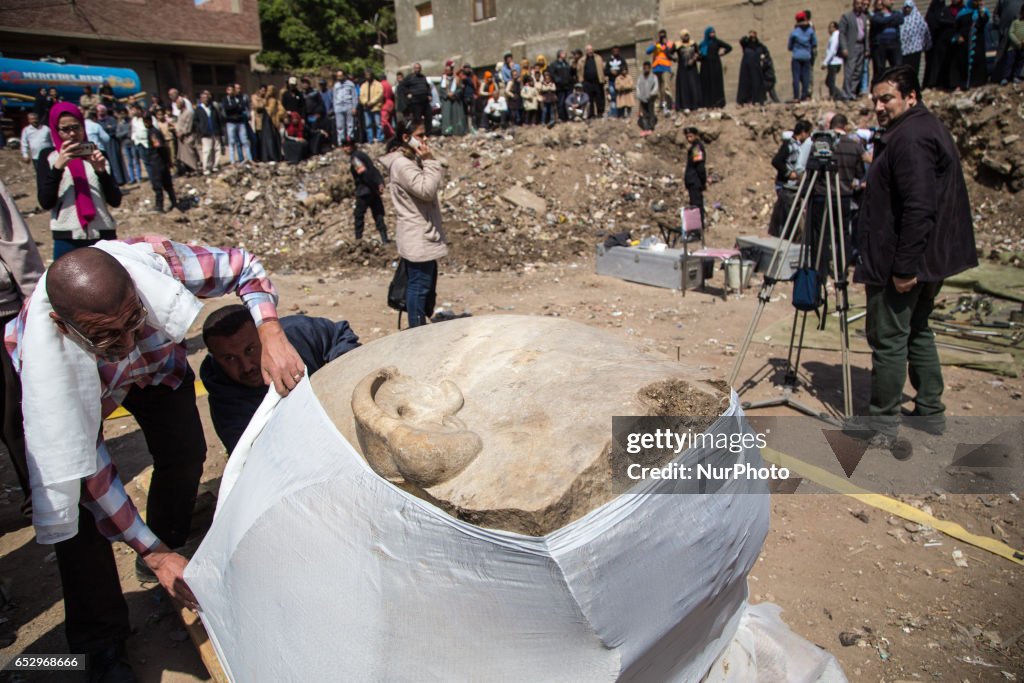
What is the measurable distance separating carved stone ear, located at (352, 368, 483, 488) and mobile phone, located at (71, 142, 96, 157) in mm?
3410

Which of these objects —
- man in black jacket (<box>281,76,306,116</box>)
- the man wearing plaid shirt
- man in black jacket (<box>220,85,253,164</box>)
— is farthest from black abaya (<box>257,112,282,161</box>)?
the man wearing plaid shirt

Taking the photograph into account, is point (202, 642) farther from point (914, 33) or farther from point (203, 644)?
point (914, 33)

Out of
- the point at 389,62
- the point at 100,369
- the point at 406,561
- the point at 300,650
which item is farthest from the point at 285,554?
the point at 389,62

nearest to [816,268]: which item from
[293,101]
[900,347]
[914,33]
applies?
[900,347]

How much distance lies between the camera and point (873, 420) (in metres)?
3.57

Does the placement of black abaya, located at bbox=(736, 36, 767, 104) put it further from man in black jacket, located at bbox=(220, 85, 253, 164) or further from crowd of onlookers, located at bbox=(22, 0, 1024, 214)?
man in black jacket, located at bbox=(220, 85, 253, 164)

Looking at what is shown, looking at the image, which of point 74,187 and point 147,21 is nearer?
point 74,187

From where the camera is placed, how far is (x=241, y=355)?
2295 mm

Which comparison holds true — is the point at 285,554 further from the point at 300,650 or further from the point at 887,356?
the point at 887,356

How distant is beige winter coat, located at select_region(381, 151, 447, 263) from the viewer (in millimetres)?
4934

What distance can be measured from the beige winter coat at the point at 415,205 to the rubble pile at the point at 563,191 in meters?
3.60

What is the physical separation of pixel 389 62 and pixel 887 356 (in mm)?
25052

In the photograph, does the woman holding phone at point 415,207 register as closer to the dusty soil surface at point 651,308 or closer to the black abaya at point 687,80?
the dusty soil surface at point 651,308

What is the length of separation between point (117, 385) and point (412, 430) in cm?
120
